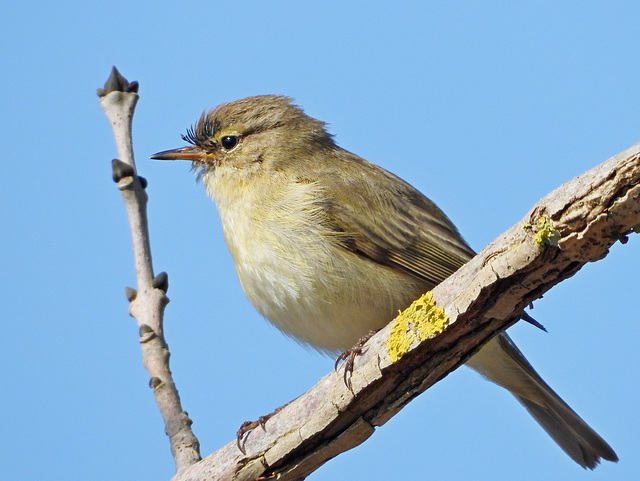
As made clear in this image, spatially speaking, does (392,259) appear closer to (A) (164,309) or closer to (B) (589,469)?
(A) (164,309)

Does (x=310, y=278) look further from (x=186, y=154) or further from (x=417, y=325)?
(x=186, y=154)

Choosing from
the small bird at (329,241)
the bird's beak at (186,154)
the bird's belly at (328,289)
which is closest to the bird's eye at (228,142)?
the small bird at (329,241)

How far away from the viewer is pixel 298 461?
384cm

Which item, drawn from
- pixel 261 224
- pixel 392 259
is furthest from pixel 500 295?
pixel 261 224

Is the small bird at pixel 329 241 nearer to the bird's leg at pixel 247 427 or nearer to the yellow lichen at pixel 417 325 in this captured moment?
the bird's leg at pixel 247 427

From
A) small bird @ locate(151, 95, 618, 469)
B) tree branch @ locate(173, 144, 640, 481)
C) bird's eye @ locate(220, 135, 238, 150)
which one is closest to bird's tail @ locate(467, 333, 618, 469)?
small bird @ locate(151, 95, 618, 469)

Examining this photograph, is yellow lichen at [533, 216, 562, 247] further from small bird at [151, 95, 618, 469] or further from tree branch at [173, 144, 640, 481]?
small bird at [151, 95, 618, 469]

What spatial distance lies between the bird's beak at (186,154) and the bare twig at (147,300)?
126 centimetres

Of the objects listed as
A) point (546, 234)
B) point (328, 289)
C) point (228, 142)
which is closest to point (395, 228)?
point (328, 289)

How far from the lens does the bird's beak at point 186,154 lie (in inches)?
221

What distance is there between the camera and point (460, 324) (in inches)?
131

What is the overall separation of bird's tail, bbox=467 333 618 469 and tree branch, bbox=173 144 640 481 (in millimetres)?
1392

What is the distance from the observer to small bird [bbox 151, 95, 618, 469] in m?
4.54

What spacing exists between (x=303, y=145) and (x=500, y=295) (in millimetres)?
2746
